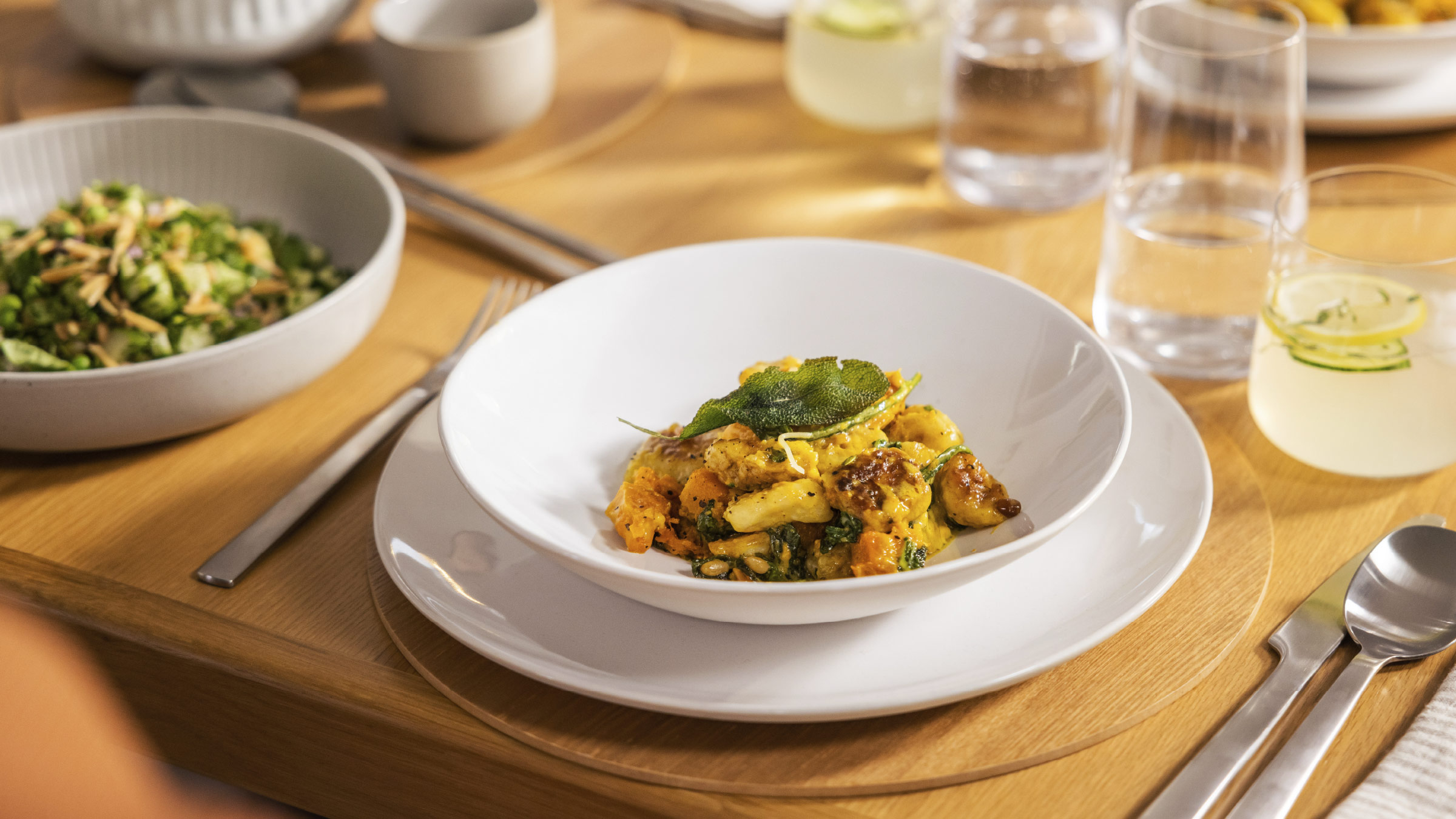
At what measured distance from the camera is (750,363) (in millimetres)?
1115

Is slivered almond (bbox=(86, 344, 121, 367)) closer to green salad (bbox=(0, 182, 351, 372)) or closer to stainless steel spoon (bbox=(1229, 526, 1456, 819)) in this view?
green salad (bbox=(0, 182, 351, 372))

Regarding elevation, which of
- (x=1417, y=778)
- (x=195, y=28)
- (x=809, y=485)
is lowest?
(x=1417, y=778)

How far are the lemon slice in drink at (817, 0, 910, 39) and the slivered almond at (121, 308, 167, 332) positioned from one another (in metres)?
0.98

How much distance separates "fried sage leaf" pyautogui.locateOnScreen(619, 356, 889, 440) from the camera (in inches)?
34.7

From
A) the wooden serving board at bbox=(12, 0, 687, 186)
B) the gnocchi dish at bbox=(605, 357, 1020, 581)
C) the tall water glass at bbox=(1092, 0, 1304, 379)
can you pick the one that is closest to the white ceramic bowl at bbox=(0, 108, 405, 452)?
the wooden serving board at bbox=(12, 0, 687, 186)

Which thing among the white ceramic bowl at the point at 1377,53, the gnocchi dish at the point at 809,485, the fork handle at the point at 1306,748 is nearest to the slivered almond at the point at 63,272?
the gnocchi dish at the point at 809,485

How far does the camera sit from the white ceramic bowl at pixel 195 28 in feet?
5.62

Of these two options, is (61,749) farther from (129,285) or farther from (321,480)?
(129,285)

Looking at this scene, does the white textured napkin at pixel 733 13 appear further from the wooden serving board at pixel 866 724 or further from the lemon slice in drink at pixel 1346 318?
the wooden serving board at pixel 866 724

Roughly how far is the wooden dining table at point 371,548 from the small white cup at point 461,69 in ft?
0.18

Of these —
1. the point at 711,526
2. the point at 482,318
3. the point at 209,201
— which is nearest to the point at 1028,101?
the point at 482,318

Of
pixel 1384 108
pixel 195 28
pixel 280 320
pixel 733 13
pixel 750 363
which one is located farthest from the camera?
pixel 733 13

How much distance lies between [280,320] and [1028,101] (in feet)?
2.92

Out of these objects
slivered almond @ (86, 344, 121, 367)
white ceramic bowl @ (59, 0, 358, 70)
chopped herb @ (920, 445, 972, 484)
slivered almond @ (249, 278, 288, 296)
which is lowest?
slivered almond @ (86, 344, 121, 367)
